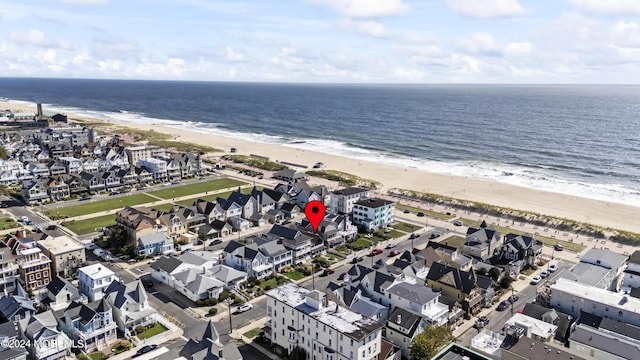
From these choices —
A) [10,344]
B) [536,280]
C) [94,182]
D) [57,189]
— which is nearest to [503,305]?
[536,280]

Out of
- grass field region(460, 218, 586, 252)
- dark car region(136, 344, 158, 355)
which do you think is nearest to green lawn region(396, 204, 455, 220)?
grass field region(460, 218, 586, 252)

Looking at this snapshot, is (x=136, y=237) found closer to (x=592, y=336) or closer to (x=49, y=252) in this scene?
(x=49, y=252)

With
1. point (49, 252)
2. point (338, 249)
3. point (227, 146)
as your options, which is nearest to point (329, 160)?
point (227, 146)

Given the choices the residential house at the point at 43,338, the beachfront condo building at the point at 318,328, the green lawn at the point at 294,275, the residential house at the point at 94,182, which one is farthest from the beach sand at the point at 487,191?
the residential house at the point at 43,338

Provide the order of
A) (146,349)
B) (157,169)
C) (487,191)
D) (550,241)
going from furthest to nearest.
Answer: (157,169)
(487,191)
(550,241)
(146,349)

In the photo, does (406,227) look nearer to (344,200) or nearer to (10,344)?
(344,200)

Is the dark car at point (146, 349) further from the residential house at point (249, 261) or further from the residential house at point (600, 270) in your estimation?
the residential house at point (600, 270)
